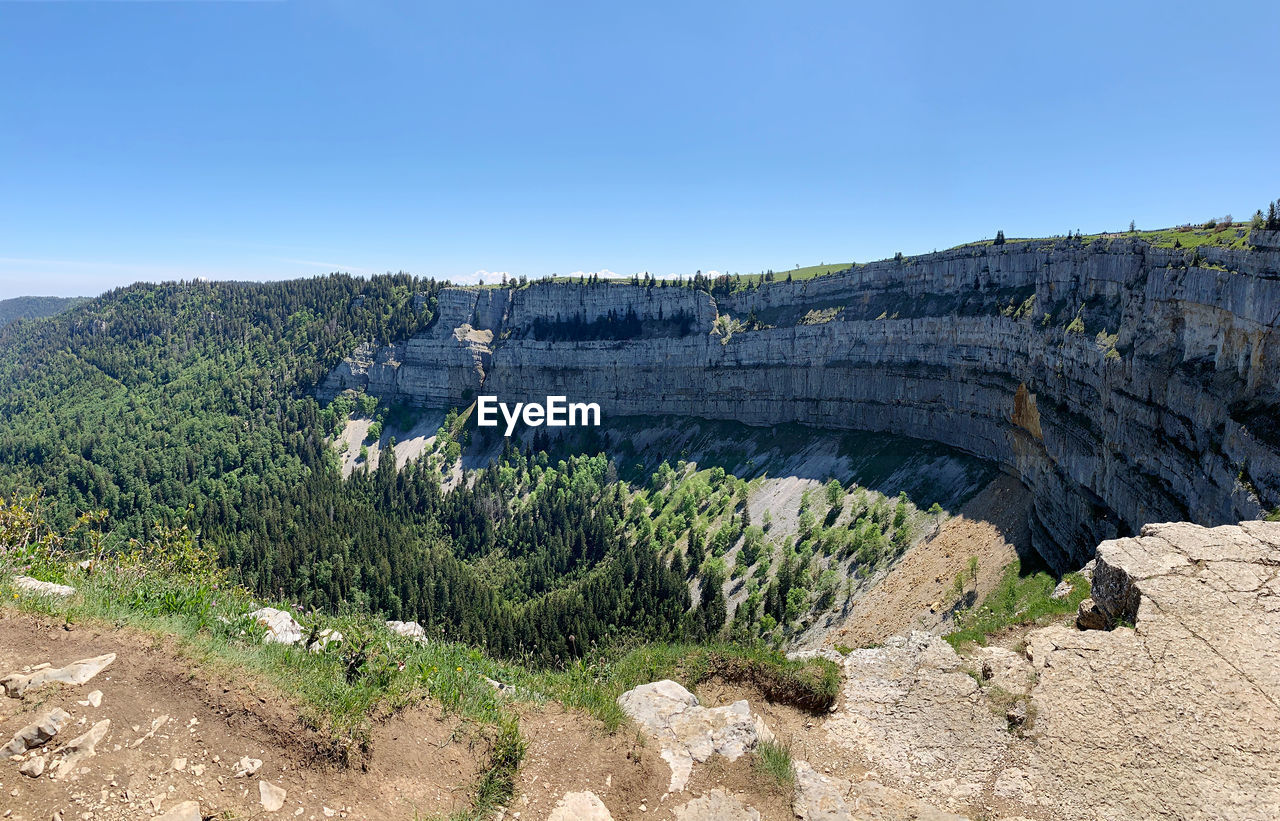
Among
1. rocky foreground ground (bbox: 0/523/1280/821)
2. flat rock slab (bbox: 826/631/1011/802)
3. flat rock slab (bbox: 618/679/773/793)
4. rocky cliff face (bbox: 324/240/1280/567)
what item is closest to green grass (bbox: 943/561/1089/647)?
flat rock slab (bbox: 826/631/1011/802)

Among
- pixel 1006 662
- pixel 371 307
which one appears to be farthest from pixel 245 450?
pixel 1006 662

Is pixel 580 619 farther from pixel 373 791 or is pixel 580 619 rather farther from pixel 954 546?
pixel 373 791

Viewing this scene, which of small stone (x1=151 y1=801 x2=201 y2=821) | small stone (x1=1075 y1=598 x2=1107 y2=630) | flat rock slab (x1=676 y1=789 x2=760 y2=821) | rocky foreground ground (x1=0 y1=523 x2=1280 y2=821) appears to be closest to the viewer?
small stone (x1=151 y1=801 x2=201 y2=821)

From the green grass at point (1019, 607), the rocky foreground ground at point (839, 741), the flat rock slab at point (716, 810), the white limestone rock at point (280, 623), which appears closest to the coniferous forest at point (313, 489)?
the white limestone rock at point (280, 623)

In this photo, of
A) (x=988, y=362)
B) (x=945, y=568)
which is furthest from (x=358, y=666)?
(x=988, y=362)

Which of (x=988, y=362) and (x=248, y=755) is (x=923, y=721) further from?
(x=988, y=362)

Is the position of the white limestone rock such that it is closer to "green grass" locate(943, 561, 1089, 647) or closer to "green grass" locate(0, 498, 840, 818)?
"green grass" locate(0, 498, 840, 818)
